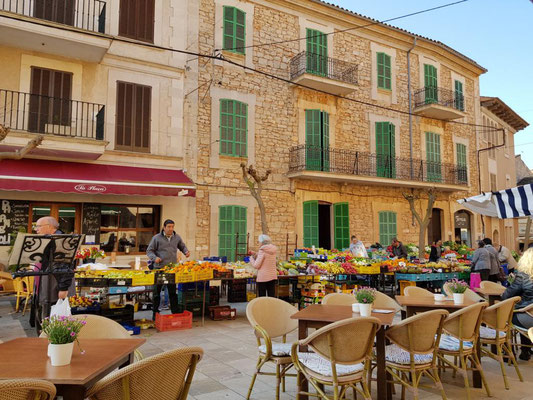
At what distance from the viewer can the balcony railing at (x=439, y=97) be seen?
17831 mm

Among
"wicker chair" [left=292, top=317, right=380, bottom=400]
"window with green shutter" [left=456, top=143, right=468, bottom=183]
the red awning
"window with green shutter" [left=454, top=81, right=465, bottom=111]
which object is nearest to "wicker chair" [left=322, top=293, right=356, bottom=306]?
"wicker chair" [left=292, top=317, right=380, bottom=400]

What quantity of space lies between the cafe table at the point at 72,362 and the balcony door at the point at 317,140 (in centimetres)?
1196

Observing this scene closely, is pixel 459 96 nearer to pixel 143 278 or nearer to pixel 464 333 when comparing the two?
pixel 143 278

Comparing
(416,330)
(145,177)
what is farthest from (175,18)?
(416,330)

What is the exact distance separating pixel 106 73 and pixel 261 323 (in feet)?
31.7

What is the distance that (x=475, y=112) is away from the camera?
20.9 meters

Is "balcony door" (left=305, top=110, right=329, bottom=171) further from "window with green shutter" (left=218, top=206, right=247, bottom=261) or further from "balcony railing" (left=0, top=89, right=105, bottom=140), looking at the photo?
"balcony railing" (left=0, top=89, right=105, bottom=140)

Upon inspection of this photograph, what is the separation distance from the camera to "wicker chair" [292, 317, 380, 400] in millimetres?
3113

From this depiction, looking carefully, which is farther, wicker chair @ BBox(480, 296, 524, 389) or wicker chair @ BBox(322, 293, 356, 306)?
wicker chair @ BBox(322, 293, 356, 306)

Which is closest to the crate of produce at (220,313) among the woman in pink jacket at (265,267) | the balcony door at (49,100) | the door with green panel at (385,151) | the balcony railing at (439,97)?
the woman in pink jacket at (265,267)

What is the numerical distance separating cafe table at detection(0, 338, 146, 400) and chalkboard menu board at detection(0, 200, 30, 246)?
8.28 meters

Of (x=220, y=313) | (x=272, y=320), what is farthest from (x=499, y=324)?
(x=220, y=313)

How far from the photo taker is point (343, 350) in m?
3.17

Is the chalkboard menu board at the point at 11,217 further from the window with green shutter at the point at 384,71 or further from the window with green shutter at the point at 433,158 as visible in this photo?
the window with green shutter at the point at 433,158
